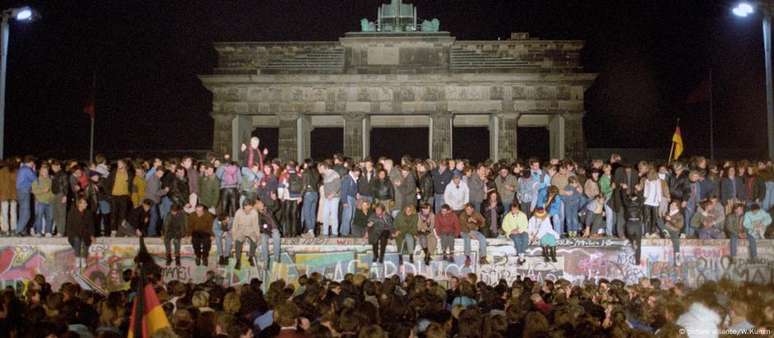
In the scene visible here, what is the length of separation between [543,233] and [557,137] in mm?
23053

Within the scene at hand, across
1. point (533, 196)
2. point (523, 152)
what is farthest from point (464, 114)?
point (533, 196)

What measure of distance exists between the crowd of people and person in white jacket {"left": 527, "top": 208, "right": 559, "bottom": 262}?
28mm

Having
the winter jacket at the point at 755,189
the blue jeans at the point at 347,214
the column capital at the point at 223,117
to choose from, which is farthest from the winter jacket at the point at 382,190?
the column capital at the point at 223,117

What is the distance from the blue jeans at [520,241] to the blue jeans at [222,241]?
280 inches

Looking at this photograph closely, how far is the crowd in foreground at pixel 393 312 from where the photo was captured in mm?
10164

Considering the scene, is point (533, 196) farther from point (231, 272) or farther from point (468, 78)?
point (468, 78)

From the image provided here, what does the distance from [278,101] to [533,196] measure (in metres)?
23.7

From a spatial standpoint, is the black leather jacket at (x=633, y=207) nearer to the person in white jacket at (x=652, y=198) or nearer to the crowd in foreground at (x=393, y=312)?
the person in white jacket at (x=652, y=198)

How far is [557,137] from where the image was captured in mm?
44375

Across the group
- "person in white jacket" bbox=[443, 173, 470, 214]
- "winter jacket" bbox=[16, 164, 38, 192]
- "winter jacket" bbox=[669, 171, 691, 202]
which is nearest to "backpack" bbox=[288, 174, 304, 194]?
"person in white jacket" bbox=[443, 173, 470, 214]

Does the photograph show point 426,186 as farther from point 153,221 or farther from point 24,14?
point 24,14

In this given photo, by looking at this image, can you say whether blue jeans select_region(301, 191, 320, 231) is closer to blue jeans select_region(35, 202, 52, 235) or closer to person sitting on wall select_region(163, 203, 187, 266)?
person sitting on wall select_region(163, 203, 187, 266)

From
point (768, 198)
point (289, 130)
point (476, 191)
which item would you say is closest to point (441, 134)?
point (289, 130)

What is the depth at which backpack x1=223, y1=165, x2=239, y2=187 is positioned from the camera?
23.6m
